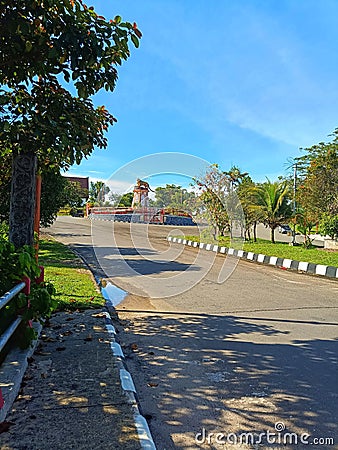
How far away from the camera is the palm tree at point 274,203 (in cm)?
2188

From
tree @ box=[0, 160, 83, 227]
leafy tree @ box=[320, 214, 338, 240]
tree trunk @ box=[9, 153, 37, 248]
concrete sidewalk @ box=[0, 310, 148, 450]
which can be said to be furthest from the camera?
leafy tree @ box=[320, 214, 338, 240]

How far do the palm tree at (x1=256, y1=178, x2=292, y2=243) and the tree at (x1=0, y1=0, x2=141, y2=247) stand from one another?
17.7 metres

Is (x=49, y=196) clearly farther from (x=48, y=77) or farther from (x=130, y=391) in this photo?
(x=130, y=391)

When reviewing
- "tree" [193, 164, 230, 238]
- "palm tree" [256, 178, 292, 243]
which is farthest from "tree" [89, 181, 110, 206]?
"palm tree" [256, 178, 292, 243]

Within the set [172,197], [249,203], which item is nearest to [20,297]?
[172,197]

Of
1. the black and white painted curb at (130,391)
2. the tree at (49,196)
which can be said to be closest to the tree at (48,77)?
the black and white painted curb at (130,391)

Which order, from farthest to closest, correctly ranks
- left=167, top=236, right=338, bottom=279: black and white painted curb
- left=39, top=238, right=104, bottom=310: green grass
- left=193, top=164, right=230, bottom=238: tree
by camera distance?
left=193, top=164, right=230, bottom=238: tree → left=167, top=236, right=338, bottom=279: black and white painted curb → left=39, top=238, right=104, bottom=310: green grass

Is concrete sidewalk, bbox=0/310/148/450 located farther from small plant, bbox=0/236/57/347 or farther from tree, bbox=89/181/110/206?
tree, bbox=89/181/110/206

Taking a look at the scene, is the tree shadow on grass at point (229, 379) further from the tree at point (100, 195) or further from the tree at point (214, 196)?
the tree at point (214, 196)

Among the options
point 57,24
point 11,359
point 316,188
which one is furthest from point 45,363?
point 316,188

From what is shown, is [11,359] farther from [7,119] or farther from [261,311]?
[261,311]

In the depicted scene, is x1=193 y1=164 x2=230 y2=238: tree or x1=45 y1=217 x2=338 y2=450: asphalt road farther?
x1=193 y1=164 x2=230 y2=238: tree

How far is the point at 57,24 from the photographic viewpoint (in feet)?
14.0

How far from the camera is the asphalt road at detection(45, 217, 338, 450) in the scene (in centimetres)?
317
